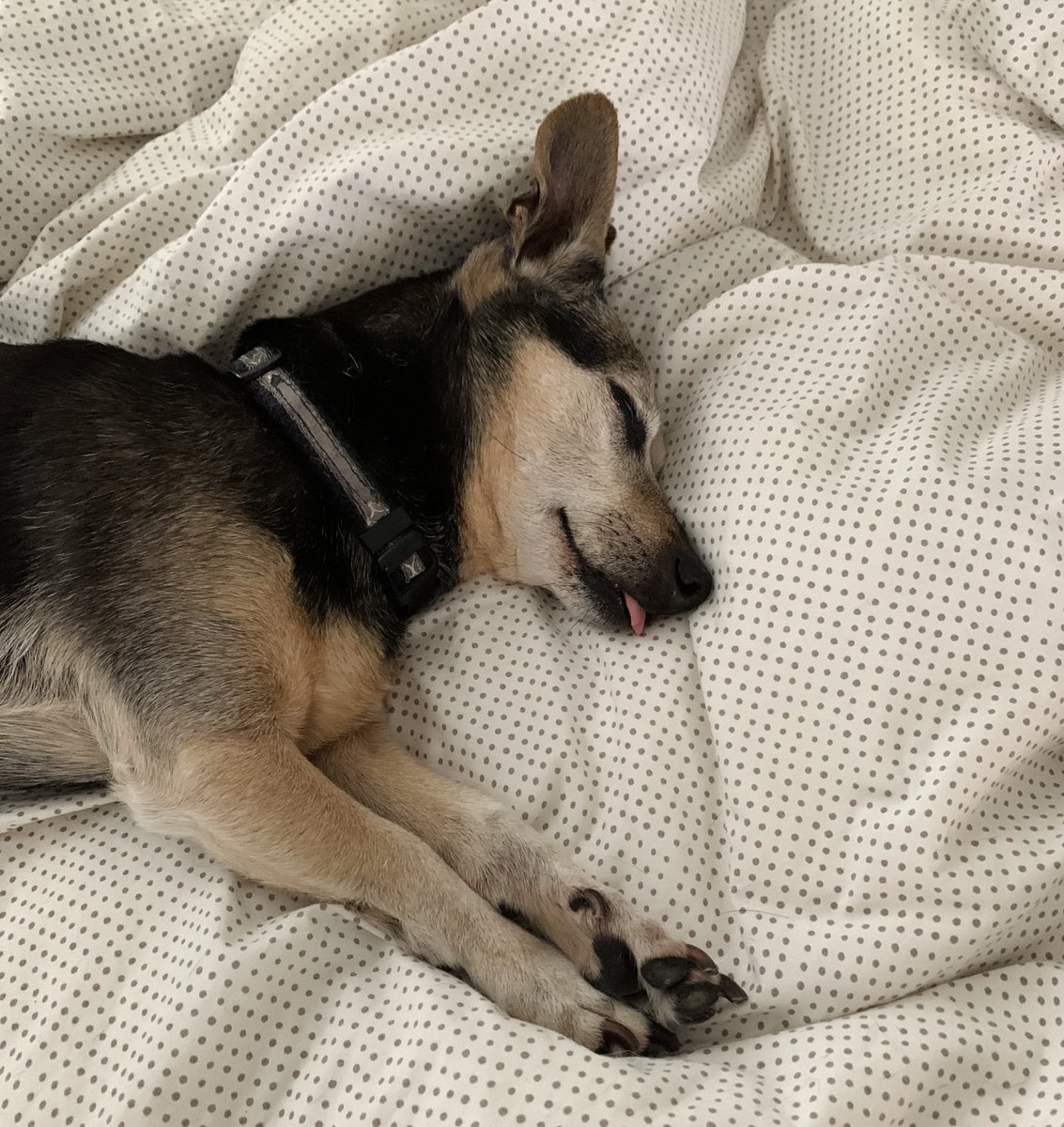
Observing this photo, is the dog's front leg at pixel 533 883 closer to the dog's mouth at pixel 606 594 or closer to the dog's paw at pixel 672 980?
the dog's paw at pixel 672 980

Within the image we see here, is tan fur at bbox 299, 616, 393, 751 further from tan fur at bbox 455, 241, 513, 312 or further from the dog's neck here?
tan fur at bbox 455, 241, 513, 312

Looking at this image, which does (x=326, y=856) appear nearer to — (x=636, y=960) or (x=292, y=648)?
(x=292, y=648)

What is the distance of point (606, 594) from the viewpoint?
7.66 feet

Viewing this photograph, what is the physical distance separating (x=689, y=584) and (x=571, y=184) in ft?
3.36

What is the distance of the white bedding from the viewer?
170 cm

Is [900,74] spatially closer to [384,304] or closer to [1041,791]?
[384,304]

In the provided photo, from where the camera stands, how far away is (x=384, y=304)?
2584mm

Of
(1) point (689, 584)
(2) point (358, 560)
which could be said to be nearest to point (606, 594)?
(1) point (689, 584)

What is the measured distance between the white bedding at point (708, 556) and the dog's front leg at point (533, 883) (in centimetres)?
8

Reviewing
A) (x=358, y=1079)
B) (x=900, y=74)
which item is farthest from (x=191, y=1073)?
(x=900, y=74)

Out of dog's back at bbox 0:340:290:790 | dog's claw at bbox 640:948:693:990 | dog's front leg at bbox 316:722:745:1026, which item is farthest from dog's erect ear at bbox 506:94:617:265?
dog's claw at bbox 640:948:693:990

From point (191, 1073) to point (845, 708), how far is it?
137cm

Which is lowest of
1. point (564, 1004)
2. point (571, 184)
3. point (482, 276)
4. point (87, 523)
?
point (564, 1004)

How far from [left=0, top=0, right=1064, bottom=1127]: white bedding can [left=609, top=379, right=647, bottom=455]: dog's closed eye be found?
0.14 metres
